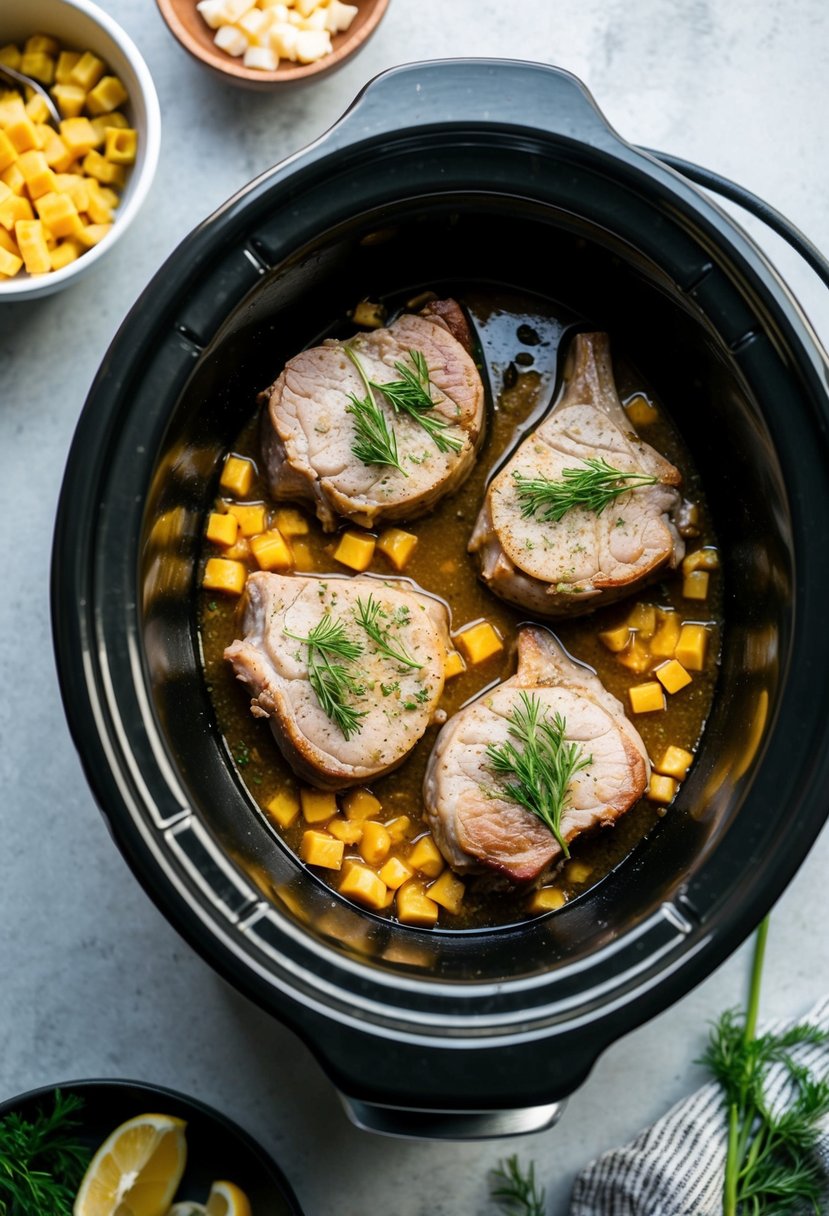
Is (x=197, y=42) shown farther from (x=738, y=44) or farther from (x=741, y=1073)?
(x=741, y=1073)

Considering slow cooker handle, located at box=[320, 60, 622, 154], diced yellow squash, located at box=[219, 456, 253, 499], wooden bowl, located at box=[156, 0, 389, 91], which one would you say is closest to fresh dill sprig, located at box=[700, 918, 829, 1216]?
diced yellow squash, located at box=[219, 456, 253, 499]

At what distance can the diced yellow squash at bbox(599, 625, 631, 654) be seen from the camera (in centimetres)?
259

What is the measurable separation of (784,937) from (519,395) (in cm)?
137

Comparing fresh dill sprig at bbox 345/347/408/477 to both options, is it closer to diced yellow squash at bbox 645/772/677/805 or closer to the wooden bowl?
the wooden bowl

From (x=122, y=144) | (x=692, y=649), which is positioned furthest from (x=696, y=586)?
(x=122, y=144)

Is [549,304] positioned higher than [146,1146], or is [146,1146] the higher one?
[549,304]

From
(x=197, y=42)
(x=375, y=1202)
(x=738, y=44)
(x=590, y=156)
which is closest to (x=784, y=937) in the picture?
(x=375, y=1202)

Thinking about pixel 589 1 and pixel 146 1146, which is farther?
pixel 589 1

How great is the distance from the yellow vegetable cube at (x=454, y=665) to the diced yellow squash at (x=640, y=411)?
0.64m

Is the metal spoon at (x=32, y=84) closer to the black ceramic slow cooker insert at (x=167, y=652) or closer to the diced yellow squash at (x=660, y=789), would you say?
the black ceramic slow cooker insert at (x=167, y=652)

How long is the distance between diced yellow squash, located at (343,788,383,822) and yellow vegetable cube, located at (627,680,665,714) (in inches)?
23.4

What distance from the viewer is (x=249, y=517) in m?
2.61

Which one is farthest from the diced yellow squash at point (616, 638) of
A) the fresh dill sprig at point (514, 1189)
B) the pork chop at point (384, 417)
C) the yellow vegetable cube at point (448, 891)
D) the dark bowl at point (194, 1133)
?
the dark bowl at point (194, 1133)

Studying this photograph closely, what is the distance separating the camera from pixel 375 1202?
269 centimetres
